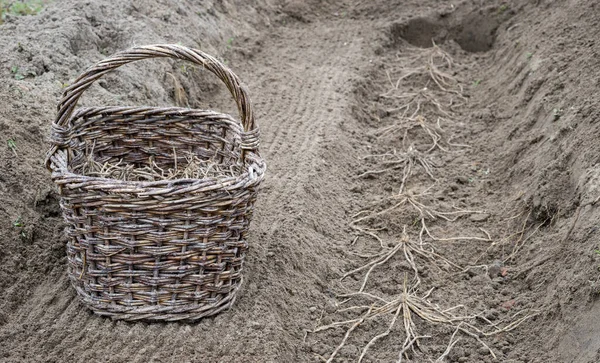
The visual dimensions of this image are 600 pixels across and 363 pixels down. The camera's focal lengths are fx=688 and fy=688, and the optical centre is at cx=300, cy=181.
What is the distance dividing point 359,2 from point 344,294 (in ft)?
18.3

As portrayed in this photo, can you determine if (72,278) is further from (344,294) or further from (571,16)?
(571,16)

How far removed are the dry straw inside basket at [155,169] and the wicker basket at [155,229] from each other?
0.13 meters

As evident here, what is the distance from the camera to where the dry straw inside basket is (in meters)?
3.57

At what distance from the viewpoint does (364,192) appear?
15.6 feet

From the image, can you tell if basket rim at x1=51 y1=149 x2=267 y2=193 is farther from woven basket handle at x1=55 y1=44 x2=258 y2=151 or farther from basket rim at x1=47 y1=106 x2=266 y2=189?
woven basket handle at x1=55 y1=44 x2=258 y2=151

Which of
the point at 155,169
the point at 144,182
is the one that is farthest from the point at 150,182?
the point at 155,169

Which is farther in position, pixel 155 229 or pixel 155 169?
pixel 155 169

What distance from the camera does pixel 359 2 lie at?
8445 millimetres

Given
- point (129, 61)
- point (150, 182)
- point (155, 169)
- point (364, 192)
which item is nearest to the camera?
point (150, 182)

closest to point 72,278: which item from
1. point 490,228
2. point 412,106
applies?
point 490,228

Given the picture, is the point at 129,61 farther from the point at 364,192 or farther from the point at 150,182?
the point at 364,192

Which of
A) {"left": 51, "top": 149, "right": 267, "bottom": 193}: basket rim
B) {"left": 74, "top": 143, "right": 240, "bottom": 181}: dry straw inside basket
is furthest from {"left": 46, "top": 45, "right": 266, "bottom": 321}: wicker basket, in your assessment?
{"left": 74, "top": 143, "right": 240, "bottom": 181}: dry straw inside basket

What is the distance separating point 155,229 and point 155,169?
95 cm

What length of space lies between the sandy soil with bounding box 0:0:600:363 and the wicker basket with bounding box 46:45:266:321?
130 mm
